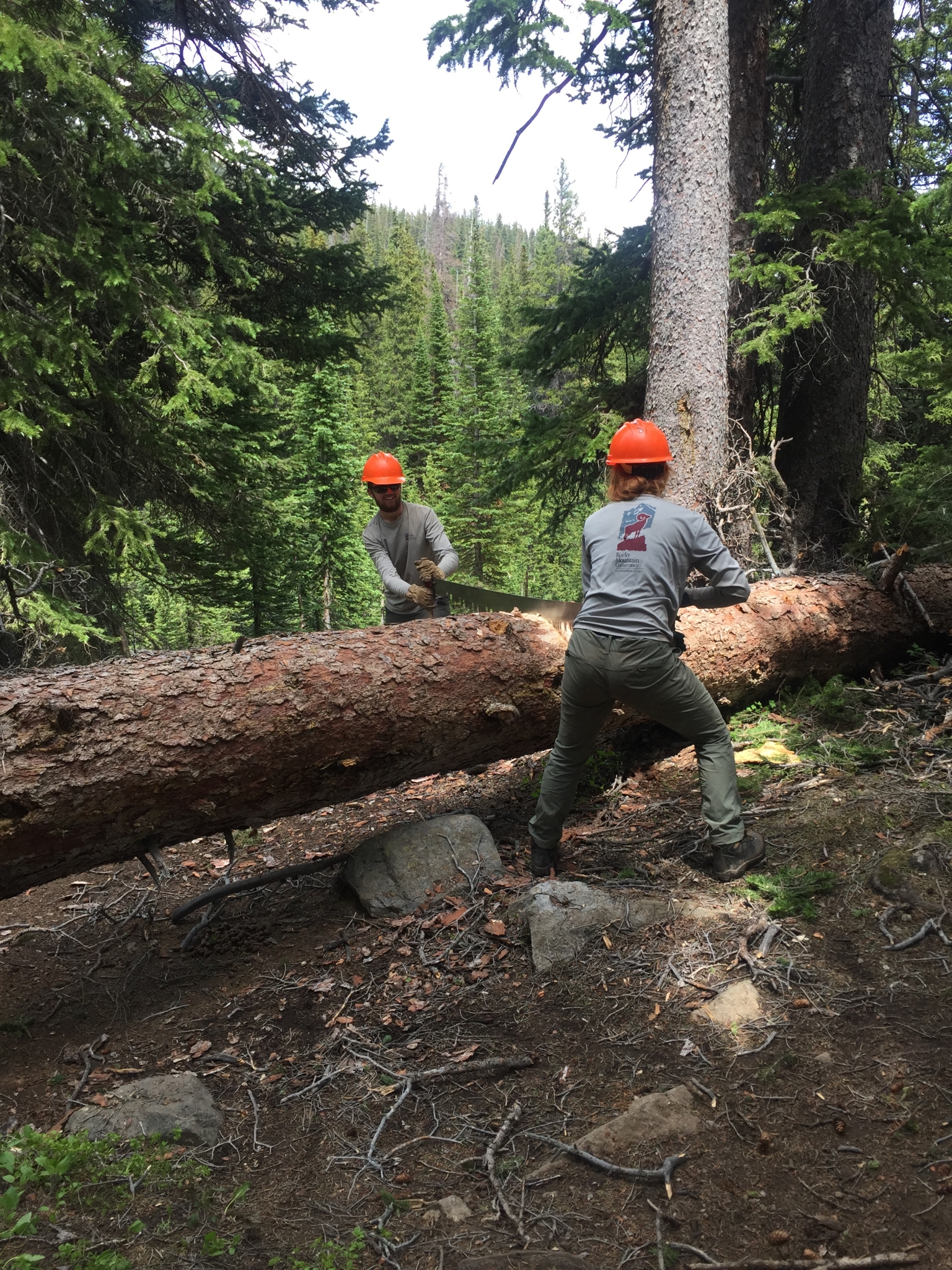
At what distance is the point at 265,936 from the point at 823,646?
179 inches

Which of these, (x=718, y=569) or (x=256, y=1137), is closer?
(x=256, y=1137)

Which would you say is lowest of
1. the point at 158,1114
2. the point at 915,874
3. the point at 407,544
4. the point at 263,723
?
the point at 158,1114

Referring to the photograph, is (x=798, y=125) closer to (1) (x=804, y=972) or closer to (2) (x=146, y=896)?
(1) (x=804, y=972)

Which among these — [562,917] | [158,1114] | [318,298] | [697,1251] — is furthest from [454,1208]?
[318,298]

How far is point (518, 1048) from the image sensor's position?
315cm

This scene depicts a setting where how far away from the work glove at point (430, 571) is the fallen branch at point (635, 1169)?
157 inches

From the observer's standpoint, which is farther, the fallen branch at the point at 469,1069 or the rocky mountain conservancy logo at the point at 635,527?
the rocky mountain conservancy logo at the point at 635,527

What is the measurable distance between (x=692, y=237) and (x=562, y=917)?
5.77 metres

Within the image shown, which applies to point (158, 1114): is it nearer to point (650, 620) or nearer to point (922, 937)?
point (650, 620)

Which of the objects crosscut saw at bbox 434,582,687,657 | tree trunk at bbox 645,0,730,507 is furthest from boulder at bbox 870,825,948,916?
tree trunk at bbox 645,0,730,507

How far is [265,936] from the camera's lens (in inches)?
173

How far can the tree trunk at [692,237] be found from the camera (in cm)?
651

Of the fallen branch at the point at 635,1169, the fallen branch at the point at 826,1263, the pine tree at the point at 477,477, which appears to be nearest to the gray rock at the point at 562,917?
the fallen branch at the point at 635,1169

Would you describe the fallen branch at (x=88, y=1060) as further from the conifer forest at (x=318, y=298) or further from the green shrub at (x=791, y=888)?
the conifer forest at (x=318, y=298)
